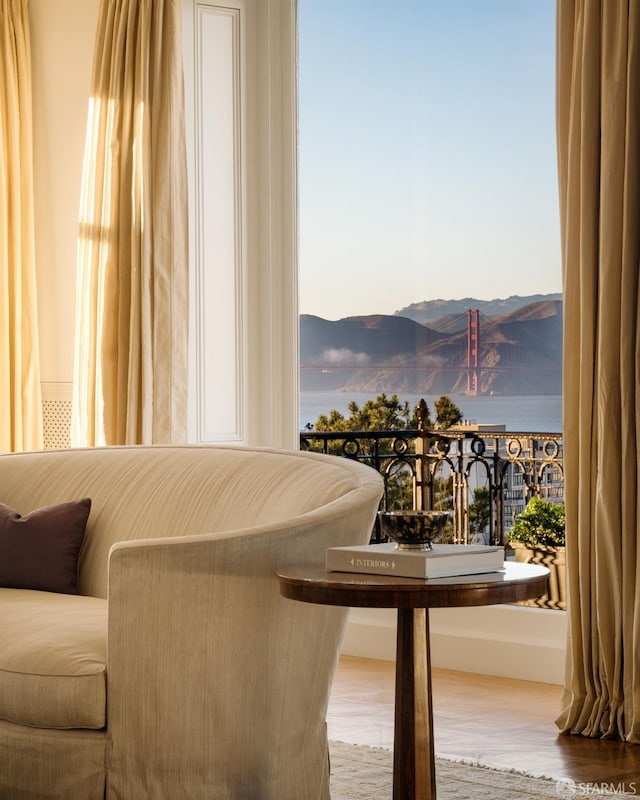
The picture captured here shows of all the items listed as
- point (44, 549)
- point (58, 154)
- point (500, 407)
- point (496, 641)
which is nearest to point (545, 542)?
point (496, 641)

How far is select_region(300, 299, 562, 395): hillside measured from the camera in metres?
4.34

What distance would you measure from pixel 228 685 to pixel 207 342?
2545mm

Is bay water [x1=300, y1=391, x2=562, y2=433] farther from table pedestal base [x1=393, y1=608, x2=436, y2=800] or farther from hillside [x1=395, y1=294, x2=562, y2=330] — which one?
table pedestal base [x1=393, y1=608, x2=436, y2=800]

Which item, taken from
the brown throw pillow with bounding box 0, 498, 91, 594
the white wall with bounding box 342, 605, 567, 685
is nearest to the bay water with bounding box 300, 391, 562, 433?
the white wall with bounding box 342, 605, 567, 685

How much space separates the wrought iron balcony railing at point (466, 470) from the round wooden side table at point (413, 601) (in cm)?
198

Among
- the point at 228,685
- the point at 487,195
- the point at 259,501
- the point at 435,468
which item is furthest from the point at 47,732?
the point at 487,195

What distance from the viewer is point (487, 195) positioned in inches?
178

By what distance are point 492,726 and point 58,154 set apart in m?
3.20

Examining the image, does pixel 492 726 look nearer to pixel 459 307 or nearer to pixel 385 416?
pixel 385 416

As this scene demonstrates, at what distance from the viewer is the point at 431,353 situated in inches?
183

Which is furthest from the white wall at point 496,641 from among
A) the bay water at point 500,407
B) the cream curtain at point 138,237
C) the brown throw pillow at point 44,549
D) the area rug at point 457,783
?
the brown throw pillow at point 44,549

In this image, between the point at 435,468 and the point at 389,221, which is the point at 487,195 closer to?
the point at 389,221

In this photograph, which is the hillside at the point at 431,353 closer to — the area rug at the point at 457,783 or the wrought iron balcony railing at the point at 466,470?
the wrought iron balcony railing at the point at 466,470

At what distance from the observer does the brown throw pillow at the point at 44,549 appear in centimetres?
330
